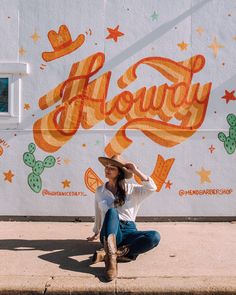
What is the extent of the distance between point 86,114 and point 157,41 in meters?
1.62

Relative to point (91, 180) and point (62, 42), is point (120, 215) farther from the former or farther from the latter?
point (62, 42)

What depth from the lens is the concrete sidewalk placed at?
13.0 ft

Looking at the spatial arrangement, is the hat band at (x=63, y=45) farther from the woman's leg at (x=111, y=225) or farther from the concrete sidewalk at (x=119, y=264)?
the woman's leg at (x=111, y=225)

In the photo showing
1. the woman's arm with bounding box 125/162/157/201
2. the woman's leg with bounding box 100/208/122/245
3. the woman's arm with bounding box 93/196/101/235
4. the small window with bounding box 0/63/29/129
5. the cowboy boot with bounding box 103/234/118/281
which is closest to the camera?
the cowboy boot with bounding box 103/234/118/281

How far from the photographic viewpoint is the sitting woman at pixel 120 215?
14.8 feet

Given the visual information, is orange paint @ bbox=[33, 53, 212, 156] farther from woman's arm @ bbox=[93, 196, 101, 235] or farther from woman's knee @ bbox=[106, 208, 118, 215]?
woman's knee @ bbox=[106, 208, 118, 215]

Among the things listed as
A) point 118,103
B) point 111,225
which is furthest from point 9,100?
point 111,225

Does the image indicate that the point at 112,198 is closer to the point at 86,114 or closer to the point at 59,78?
the point at 86,114

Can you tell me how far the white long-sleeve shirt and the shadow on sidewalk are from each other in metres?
0.44

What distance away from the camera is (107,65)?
6684 mm

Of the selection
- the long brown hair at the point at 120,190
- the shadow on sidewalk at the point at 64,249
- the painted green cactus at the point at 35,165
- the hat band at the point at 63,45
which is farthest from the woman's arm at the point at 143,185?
the hat band at the point at 63,45

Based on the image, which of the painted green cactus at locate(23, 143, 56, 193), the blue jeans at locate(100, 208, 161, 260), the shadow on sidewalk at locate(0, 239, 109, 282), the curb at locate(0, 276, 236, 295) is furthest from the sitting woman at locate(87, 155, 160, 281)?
the painted green cactus at locate(23, 143, 56, 193)

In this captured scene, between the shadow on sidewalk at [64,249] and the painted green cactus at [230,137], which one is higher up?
the painted green cactus at [230,137]

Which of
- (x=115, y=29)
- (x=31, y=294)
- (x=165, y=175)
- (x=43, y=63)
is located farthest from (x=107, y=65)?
(x=31, y=294)
